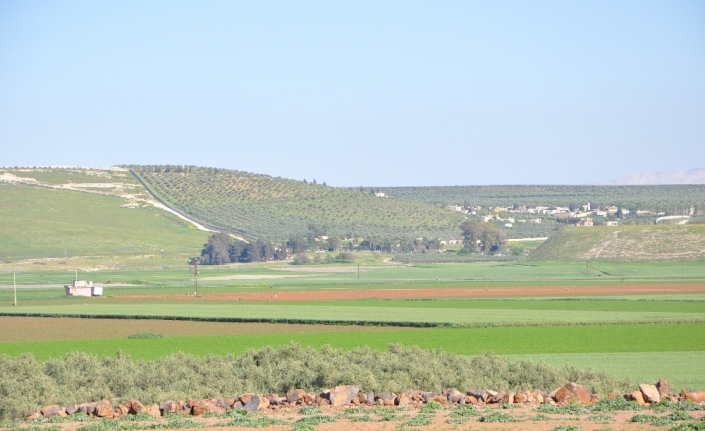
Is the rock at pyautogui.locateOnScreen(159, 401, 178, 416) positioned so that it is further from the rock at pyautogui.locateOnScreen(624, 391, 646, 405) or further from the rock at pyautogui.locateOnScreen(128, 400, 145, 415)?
the rock at pyautogui.locateOnScreen(624, 391, 646, 405)

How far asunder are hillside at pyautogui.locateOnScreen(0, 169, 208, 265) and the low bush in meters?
107

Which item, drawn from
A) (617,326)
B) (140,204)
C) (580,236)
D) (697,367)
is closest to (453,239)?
(580,236)

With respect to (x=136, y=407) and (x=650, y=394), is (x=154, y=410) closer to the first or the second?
(x=136, y=407)

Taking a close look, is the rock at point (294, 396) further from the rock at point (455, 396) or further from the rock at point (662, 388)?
the rock at point (662, 388)

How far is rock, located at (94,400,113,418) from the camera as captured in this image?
20.9m

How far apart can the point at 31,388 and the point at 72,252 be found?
121 metres

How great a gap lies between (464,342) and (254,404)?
56.4 ft

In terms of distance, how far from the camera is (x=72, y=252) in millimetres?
139625

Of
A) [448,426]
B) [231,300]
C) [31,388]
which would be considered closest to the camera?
[448,426]

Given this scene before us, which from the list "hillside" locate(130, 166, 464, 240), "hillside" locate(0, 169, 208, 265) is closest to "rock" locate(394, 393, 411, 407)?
"hillside" locate(0, 169, 208, 265)

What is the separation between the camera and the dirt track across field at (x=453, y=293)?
69.2m

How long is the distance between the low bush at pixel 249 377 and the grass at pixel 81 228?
108 meters

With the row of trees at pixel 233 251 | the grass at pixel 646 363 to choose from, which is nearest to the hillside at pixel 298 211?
the row of trees at pixel 233 251

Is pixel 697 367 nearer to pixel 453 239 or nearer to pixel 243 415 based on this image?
pixel 243 415
